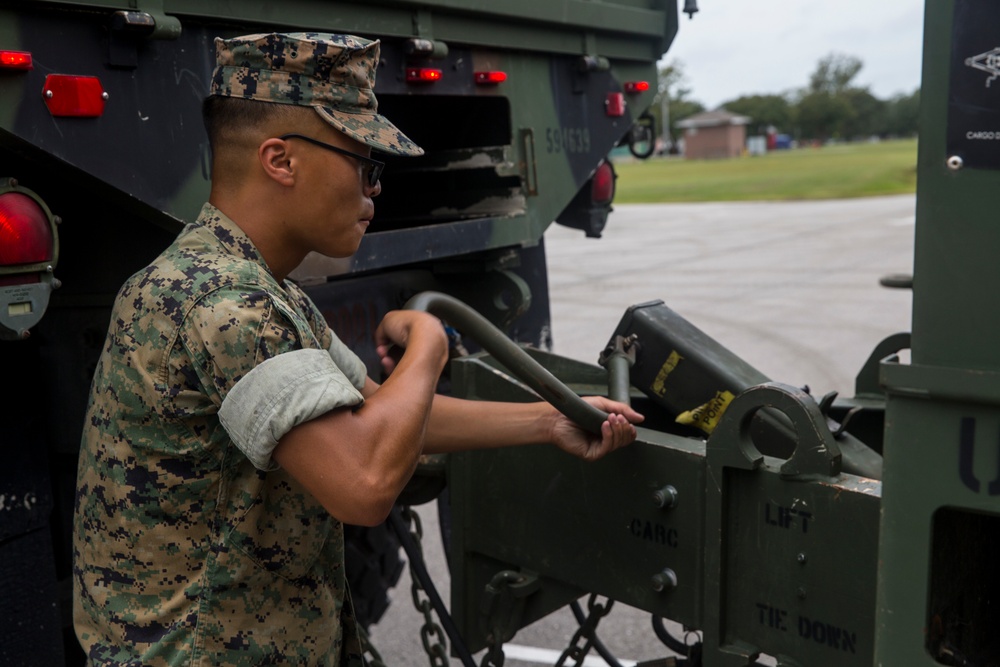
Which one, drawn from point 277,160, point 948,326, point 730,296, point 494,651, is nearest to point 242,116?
point 277,160

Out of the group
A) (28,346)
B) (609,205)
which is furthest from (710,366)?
(609,205)

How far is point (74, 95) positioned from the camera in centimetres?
209

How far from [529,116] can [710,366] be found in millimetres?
1132

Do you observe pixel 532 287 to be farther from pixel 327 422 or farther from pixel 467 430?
pixel 327 422

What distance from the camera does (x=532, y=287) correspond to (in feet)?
13.1

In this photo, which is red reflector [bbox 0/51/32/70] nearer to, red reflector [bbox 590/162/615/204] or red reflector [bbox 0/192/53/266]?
red reflector [bbox 0/192/53/266]

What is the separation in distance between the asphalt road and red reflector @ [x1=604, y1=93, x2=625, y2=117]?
172 centimetres

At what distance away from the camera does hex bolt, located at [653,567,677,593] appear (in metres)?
2.29

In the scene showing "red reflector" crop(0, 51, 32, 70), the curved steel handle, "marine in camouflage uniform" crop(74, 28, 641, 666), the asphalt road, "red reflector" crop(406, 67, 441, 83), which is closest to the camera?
"marine in camouflage uniform" crop(74, 28, 641, 666)

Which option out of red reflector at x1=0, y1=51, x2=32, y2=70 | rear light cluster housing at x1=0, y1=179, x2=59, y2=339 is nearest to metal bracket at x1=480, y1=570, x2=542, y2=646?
rear light cluster housing at x1=0, y1=179, x2=59, y2=339

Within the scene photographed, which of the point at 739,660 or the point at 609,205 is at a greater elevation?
the point at 609,205

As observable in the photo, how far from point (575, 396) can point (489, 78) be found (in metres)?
1.26

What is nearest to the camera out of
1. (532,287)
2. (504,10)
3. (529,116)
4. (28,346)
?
(28,346)

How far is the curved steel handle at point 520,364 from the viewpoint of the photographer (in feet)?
7.22
